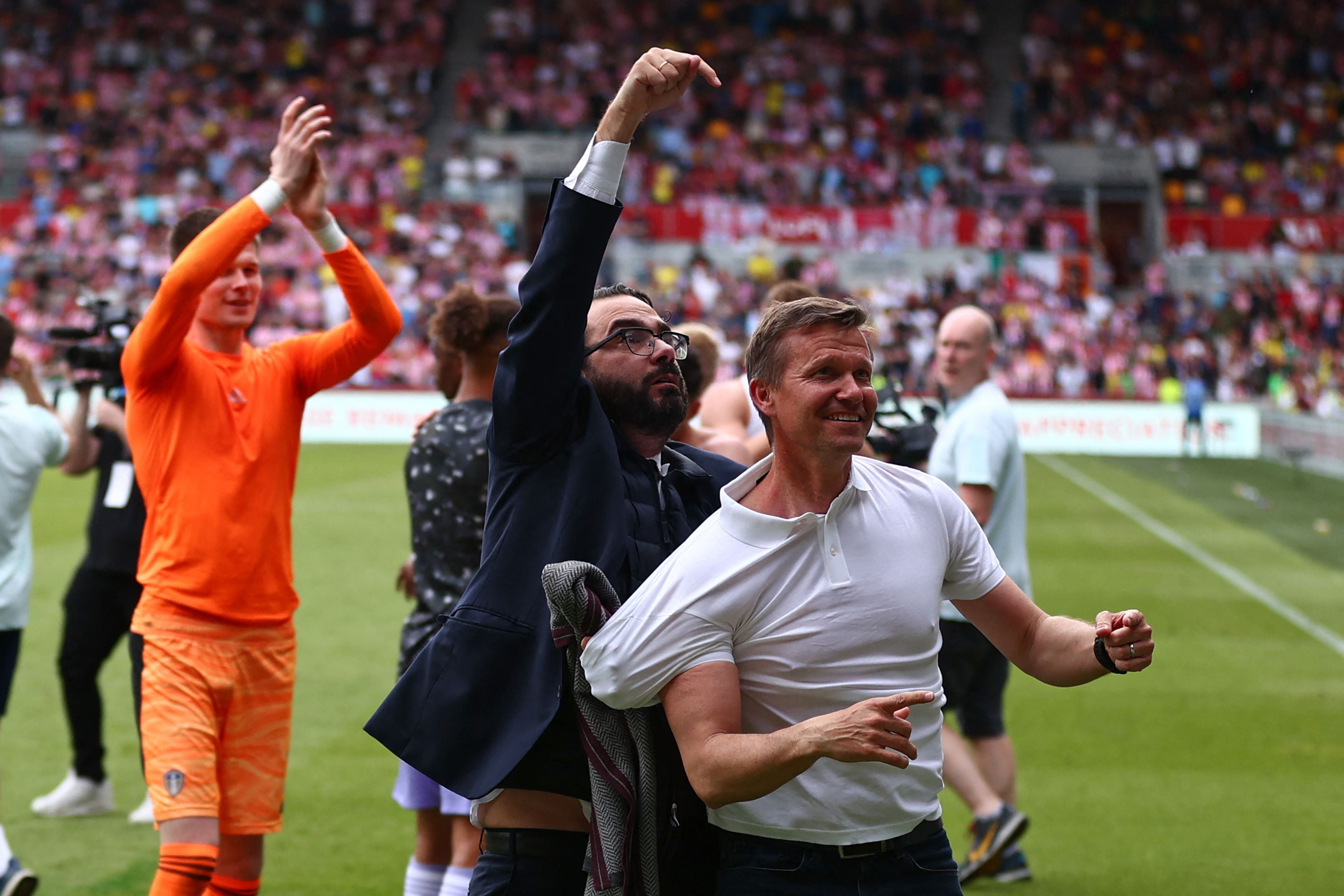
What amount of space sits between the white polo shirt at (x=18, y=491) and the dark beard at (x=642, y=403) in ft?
10.1

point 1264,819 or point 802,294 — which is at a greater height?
point 802,294

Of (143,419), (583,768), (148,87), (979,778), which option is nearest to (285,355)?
→ (143,419)

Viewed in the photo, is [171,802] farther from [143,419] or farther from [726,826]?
[726,826]

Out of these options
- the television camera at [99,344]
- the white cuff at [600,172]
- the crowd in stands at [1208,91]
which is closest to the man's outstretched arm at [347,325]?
the television camera at [99,344]

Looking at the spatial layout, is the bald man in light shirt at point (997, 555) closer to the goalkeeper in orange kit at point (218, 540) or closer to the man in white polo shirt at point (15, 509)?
the goalkeeper in orange kit at point (218, 540)

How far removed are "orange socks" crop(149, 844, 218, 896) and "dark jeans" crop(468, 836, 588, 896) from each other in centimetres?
123

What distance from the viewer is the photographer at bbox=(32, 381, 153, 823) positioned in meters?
5.95

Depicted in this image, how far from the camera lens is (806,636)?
9.33 ft

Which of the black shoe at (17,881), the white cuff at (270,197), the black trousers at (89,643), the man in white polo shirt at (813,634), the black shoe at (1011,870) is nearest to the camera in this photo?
the man in white polo shirt at (813,634)

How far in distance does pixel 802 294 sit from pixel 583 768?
→ 3.23 metres

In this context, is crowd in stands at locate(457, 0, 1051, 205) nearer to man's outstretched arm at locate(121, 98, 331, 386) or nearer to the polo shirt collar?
man's outstretched arm at locate(121, 98, 331, 386)

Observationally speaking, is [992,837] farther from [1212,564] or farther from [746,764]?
[1212,564]

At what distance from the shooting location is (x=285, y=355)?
15.2 feet

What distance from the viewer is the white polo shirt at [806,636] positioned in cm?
277
